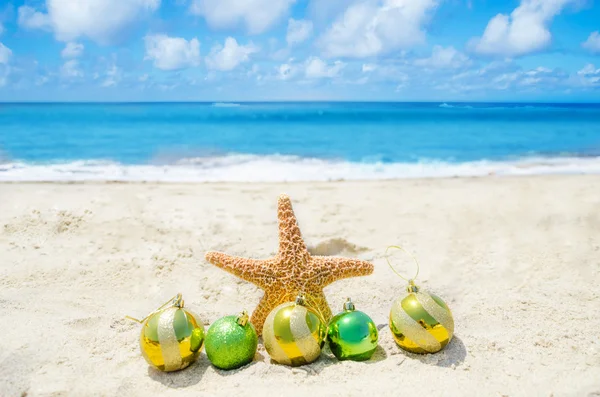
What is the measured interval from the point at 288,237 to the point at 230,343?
78cm

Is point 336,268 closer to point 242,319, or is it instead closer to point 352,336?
point 352,336

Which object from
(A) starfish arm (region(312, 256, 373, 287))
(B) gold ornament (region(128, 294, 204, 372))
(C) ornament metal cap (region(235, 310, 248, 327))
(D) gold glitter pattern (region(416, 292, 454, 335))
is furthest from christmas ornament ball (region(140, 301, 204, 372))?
(D) gold glitter pattern (region(416, 292, 454, 335))

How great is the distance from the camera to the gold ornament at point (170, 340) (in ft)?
9.43

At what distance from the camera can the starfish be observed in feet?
10.7

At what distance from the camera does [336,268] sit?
130 inches

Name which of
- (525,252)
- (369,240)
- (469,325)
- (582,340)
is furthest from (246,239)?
(582,340)

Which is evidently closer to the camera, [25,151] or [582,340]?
[582,340]

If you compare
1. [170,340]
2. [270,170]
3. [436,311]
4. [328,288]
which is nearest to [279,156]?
[270,170]

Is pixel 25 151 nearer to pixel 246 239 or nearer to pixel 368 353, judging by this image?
pixel 246 239

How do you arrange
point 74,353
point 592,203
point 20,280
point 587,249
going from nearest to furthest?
1. point 74,353
2. point 20,280
3. point 587,249
4. point 592,203

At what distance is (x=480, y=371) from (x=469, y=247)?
2358 mm

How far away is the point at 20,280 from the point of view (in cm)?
440

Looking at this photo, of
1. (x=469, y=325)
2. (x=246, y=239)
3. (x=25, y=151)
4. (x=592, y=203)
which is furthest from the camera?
(x=25, y=151)

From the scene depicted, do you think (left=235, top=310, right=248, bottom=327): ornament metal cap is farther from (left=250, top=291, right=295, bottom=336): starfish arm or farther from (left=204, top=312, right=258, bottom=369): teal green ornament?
(left=250, top=291, right=295, bottom=336): starfish arm
